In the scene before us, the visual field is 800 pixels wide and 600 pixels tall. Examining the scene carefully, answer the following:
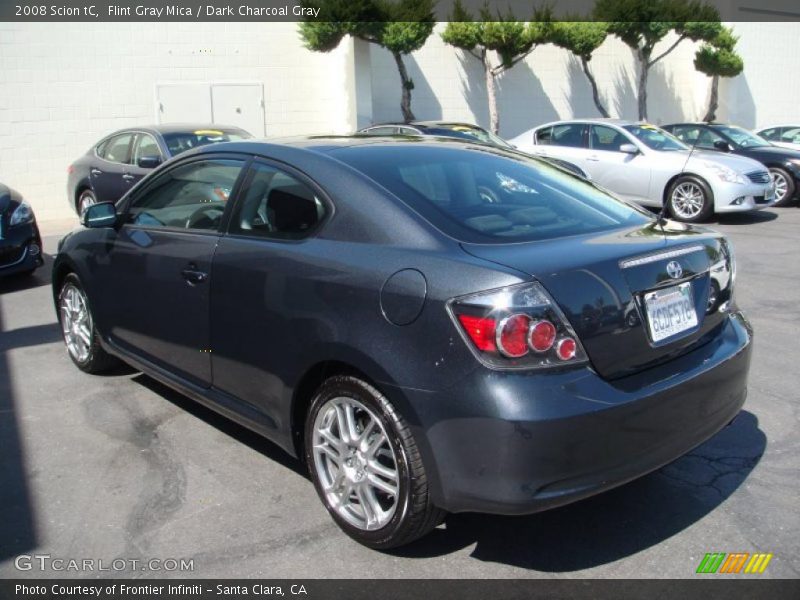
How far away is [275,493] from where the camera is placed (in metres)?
3.76

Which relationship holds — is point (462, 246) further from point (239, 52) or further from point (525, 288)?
point (239, 52)

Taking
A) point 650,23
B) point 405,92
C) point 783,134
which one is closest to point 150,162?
point 405,92

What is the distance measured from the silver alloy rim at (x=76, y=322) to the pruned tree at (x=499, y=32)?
14.9 meters

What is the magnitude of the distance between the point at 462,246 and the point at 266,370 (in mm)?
1087

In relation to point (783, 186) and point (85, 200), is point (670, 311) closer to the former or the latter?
point (85, 200)

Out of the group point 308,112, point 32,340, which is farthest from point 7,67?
point 32,340

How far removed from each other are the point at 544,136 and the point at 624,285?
11.2m

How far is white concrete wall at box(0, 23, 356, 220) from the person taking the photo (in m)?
14.7

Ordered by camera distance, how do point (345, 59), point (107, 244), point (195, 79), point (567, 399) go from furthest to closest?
point (345, 59), point (195, 79), point (107, 244), point (567, 399)

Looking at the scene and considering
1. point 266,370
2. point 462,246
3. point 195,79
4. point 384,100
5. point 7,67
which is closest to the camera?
point 462,246

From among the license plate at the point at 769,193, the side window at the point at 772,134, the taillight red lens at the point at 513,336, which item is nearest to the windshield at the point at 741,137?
the side window at the point at 772,134

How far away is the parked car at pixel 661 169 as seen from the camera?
11.7 meters

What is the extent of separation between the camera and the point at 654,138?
41.7 feet

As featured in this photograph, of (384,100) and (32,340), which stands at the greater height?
(384,100)
